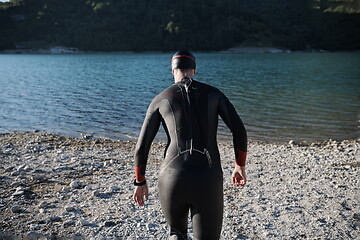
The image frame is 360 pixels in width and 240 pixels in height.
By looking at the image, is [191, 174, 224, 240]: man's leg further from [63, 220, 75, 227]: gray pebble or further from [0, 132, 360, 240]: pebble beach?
[63, 220, 75, 227]: gray pebble

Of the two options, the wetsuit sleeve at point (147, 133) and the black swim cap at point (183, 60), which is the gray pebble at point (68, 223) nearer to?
the wetsuit sleeve at point (147, 133)

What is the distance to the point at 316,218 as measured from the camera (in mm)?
6711

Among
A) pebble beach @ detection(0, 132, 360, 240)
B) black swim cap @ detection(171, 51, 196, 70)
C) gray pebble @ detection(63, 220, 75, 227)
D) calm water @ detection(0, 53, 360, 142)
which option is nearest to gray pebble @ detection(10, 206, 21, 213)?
pebble beach @ detection(0, 132, 360, 240)

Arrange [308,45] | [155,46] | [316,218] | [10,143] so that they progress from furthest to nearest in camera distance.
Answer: [308,45], [155,46], [10,143], [316,218]

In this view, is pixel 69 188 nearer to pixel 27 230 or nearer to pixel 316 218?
pixel 27 230

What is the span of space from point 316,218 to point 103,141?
33.3 feet

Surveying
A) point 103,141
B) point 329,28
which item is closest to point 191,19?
point 329,28

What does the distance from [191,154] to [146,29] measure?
17844 centimetres

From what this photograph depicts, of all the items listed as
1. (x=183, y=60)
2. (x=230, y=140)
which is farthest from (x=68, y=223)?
(x=230, y=140)

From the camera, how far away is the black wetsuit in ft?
11.8

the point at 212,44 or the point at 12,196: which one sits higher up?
the point at 212,44

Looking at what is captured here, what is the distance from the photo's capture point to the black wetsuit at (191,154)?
359 centimetres

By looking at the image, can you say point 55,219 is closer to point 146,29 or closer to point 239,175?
point 239,175

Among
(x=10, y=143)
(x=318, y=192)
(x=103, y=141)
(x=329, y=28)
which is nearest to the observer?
(x=318, y=192)
